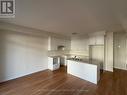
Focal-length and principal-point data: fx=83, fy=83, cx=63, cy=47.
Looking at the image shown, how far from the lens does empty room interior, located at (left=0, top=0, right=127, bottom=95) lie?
2105 mm

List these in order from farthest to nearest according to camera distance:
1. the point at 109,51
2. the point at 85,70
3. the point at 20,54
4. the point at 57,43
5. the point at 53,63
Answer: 1. the point at 57,43
2. the point at 53,63
3. the point at 109,51
4. the point at 20,54
5. the point at 85,70

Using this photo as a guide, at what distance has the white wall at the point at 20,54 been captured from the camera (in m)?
3.56

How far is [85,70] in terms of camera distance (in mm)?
3768

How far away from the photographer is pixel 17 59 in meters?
4.00

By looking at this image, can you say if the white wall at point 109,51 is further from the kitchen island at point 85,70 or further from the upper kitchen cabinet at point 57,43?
the upper kitchen cabinet at point 57,43

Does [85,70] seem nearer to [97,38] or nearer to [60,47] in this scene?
[97,38]

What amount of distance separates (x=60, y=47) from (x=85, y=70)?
11.1 feet

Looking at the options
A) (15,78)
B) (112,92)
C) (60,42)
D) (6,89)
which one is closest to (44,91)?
(6,89)

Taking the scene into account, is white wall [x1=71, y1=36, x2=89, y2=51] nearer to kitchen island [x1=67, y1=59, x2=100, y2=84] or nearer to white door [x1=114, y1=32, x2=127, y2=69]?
white door [x1=114, y1=32, x2=127, y2=69]

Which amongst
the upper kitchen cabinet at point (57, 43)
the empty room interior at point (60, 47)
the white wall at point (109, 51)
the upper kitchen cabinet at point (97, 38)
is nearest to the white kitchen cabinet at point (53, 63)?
the empty room interior at point (60, 47)

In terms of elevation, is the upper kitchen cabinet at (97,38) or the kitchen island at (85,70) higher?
the upper kitchen cabinet at (97,38)

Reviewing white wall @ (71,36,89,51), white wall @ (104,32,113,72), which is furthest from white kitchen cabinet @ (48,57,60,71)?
white wall @ (104,32,113,72)

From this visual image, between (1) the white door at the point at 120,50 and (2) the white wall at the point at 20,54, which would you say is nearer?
(2) the white wall at the point at 20,54

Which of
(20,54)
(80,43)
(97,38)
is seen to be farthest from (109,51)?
(20,54)
